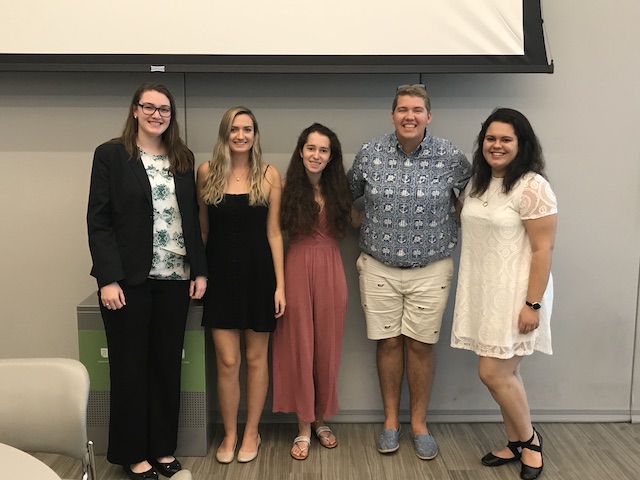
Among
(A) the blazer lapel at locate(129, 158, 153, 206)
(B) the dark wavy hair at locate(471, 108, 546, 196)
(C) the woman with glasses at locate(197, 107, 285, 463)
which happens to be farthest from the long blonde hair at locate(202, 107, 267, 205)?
(B) the dark wavy hair at locate(471, 108, 546, 196)

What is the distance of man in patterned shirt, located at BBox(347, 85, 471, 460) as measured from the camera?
106 inches

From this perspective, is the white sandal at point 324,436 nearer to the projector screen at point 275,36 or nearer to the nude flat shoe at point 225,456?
the nude flat shoe at point 225,456

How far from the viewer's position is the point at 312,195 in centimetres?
275

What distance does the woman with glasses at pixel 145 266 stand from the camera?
96.3 inches

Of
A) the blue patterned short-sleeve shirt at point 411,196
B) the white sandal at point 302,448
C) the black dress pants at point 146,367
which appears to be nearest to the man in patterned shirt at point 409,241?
the blue patterned short-sleeve shirt at point 411,196

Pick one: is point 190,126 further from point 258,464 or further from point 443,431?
point 443,431

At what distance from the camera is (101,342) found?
2.80 meters

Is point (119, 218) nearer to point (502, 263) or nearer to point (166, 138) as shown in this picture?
point (166, 138)

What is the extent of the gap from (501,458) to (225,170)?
6.06 feet

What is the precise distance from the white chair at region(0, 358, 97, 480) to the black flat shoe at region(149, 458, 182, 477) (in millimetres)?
963

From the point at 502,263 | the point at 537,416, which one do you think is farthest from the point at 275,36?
the point at 537,416

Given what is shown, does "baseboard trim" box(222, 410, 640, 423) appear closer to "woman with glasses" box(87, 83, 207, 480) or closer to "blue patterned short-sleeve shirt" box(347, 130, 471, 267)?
"blue patterned short-sleeve shirt" box(347, 130, 471, 267)

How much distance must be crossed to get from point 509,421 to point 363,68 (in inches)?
70.7

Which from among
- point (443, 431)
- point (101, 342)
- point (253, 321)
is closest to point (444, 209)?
point (253, 321)
